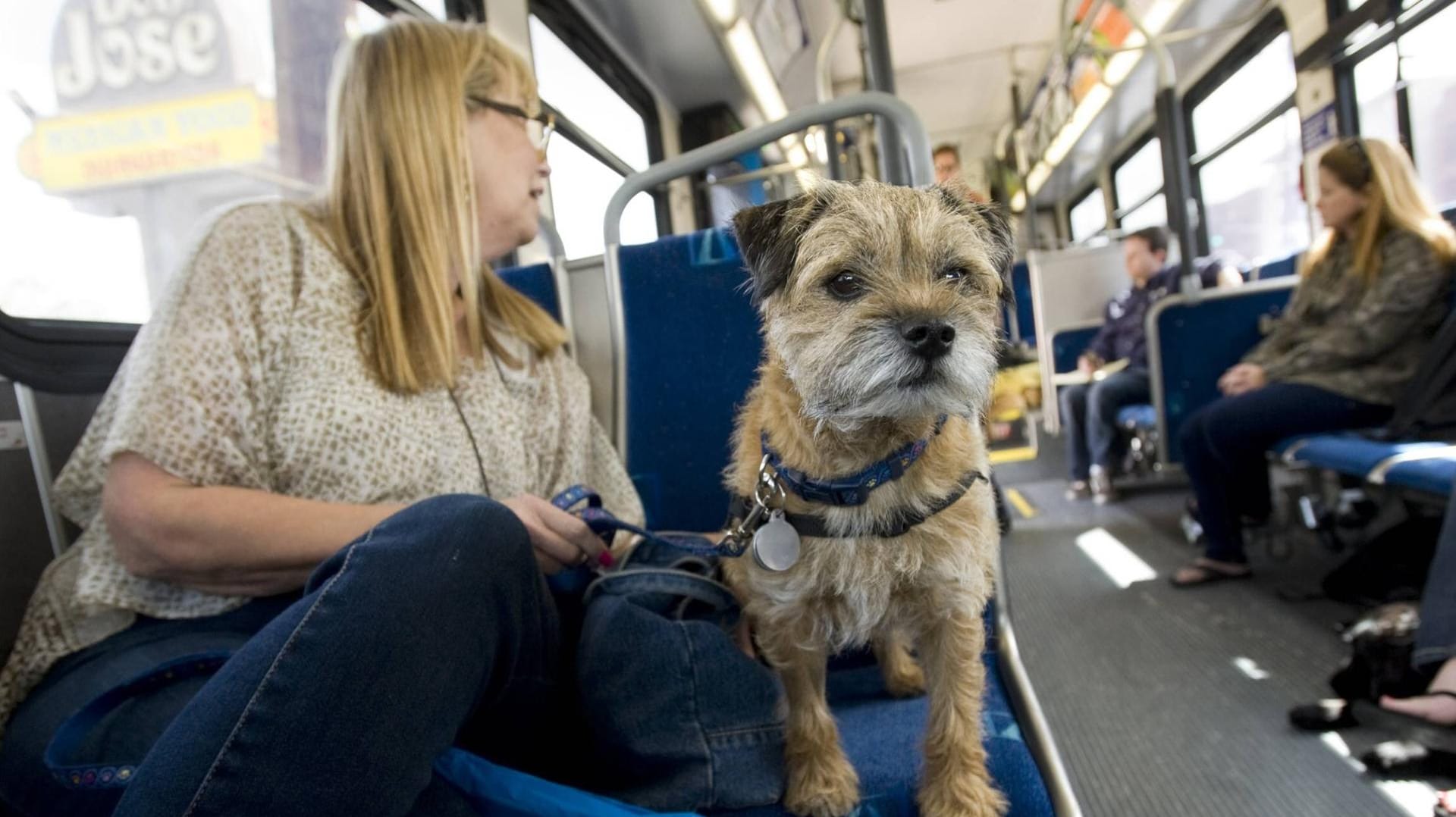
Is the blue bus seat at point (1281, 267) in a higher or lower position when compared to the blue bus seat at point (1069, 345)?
higher

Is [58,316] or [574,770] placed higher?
[58,316]

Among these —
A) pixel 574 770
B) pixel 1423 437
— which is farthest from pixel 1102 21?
pixel 574 770

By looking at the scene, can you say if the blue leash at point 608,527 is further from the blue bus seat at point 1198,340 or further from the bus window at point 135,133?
the blue bus seat at point 1198,340

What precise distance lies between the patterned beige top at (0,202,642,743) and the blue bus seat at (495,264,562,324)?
0.46 meters

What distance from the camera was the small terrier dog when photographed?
0.98 m

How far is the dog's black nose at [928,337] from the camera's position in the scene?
96 centimetres

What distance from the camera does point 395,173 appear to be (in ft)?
4.36

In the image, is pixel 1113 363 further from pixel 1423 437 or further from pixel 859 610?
pixel 859 610

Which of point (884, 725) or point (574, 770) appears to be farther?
point (884, 725)

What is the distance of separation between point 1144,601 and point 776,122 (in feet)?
8.12

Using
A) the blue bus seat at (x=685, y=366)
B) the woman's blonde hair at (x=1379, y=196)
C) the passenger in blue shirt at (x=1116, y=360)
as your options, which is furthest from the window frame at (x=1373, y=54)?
the blue bus seat at (x=685, y=366)

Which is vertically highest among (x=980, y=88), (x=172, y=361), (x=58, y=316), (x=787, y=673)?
(x=980, y=88)

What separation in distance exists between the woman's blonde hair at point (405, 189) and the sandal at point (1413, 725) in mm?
2099

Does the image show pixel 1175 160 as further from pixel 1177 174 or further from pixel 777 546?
pixel 777 546
